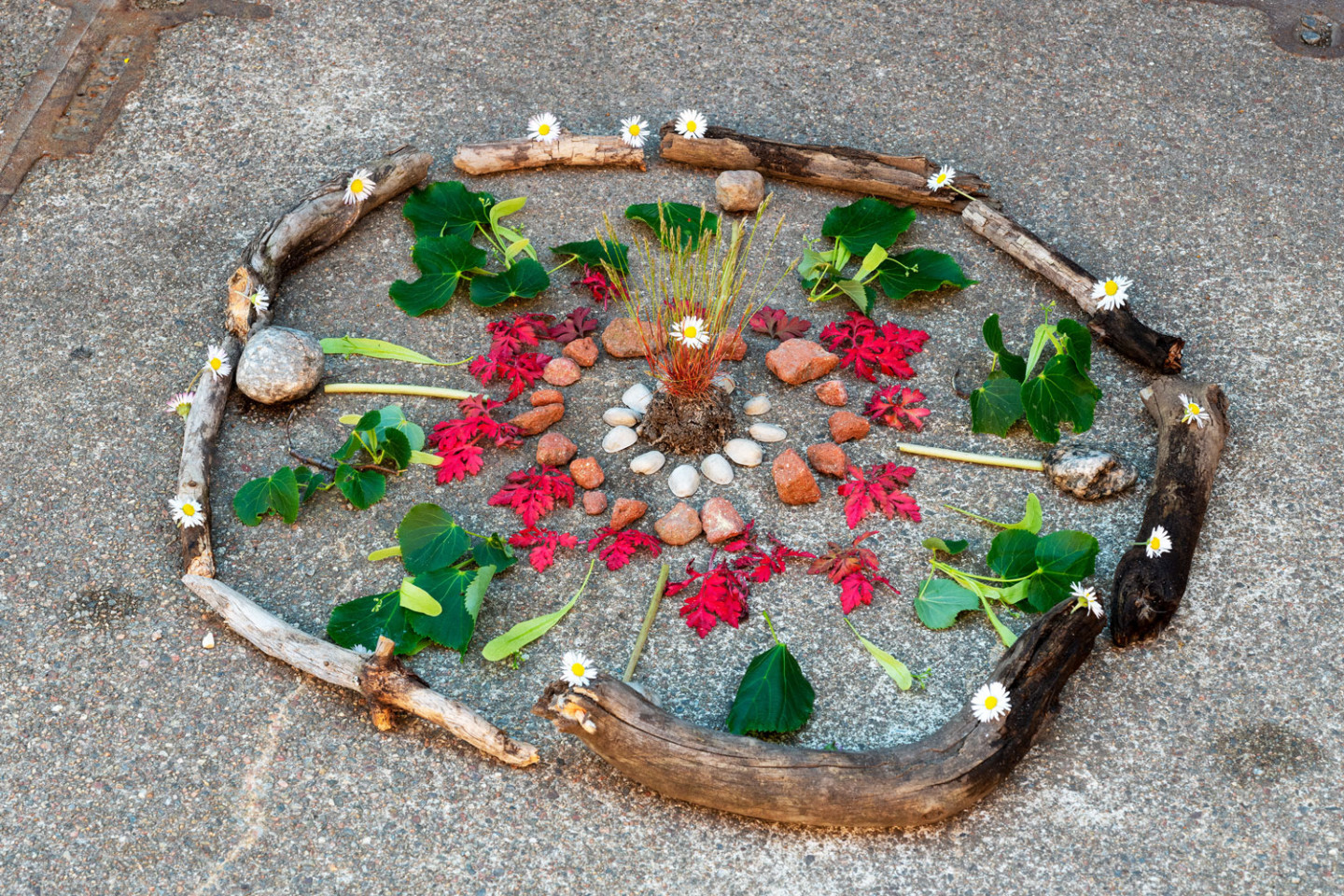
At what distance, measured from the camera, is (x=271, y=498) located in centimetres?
315

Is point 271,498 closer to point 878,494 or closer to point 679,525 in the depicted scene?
point 679,525

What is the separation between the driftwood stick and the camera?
2646mm

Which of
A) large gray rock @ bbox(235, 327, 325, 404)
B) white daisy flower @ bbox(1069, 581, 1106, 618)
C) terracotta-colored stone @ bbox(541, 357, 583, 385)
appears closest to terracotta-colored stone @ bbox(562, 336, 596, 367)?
terracotta-colored stone @ bbox(541, 357, 583, 385)

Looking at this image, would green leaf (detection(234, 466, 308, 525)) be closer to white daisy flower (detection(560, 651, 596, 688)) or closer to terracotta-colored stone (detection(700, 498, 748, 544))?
white daisy flower (detection(560, 651, 596, 688))

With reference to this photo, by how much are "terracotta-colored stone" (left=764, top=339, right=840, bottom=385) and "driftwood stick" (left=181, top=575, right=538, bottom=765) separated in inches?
57.1

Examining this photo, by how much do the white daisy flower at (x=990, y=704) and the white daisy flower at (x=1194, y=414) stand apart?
113 centimetres

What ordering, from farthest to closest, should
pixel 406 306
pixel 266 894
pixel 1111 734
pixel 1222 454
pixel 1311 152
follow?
pixel 1311 152 → pixel 406 306 → pixel 1222 454 → pixel 1111 734 → pixel 266 894

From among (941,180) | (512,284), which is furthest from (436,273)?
(941,180)

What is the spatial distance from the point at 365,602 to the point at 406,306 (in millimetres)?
1167

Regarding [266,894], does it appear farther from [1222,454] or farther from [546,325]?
[1222,454]

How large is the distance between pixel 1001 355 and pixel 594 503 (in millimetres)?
1268

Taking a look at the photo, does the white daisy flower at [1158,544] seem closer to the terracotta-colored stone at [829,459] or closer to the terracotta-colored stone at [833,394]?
the terracotta-colored stone at [829,459]

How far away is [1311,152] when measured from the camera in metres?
4.41

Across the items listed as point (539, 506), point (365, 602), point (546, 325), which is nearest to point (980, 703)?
point (539, 506)
